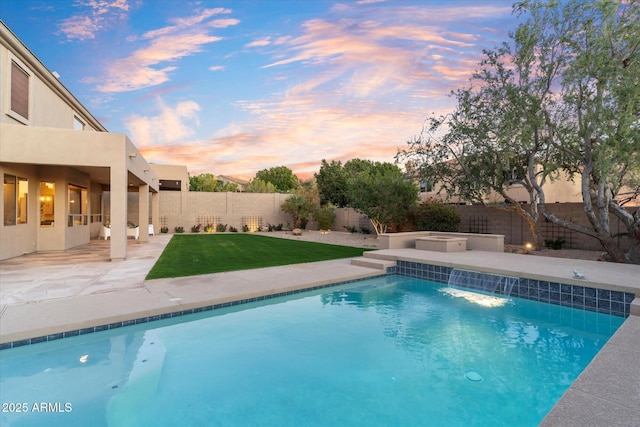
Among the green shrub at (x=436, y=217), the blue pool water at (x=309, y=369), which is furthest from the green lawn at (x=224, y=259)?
the green shrub at (x=436, y=217)

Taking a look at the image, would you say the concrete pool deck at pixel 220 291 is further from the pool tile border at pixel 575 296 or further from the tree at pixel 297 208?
the tree at pixel 297 208

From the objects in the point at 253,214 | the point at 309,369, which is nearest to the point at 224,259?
the point at 309,369

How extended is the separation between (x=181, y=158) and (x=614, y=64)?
28656 mm

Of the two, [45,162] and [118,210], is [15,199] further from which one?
[118,210]

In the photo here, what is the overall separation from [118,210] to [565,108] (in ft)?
42.6

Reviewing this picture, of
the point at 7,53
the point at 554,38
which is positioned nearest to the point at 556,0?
the point at 554,38

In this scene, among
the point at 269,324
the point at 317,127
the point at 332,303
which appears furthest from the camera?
the point at 317,127

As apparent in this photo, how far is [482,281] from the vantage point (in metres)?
7.53

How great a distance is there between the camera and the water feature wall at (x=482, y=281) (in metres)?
7.12

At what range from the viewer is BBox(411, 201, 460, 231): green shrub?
14898mm

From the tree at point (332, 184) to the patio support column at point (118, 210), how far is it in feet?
85.0

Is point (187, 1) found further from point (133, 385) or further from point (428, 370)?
point (428, 370)

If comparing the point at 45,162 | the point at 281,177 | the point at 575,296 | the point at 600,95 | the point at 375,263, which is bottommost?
the point at 575,296

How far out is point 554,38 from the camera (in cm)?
946
